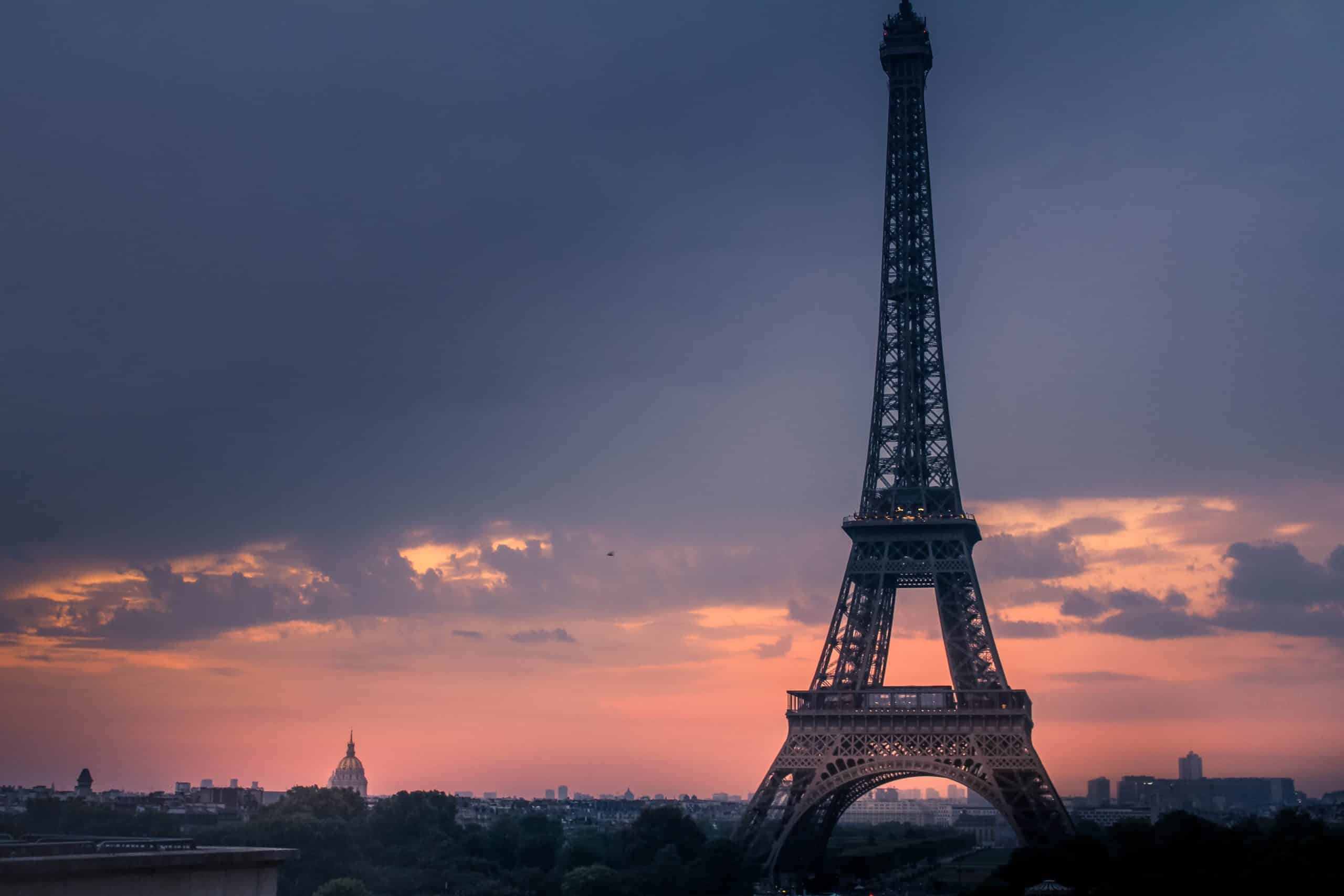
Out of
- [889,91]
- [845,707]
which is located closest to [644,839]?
[845,707]

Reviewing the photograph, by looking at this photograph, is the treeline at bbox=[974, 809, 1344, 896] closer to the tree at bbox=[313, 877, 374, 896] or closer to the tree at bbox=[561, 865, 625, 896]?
the tree at bbox=[561, 865, 625, 896]

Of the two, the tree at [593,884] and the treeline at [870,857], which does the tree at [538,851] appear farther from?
the treeline at [870,857]

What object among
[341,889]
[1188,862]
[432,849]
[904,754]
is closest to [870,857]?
[432,849]

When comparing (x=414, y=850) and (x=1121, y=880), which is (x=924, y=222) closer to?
(x=1121, y=880)

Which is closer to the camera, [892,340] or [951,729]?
[951,729]

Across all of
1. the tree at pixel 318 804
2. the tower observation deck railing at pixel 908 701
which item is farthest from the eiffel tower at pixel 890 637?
the tree at pixel 318 804

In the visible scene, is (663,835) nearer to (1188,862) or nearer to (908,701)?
(908,701)

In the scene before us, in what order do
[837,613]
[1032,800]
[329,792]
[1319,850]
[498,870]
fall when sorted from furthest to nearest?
1. [329,792]
2. [498,870]
3. [837,613]
4. [1032,800]
5. [1319,850]
